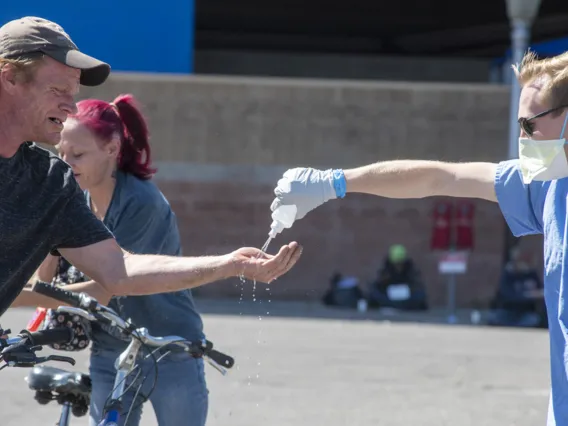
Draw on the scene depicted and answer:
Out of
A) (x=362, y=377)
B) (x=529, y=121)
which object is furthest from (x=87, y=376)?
(x=362, y=377)

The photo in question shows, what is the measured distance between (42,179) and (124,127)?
117 cm

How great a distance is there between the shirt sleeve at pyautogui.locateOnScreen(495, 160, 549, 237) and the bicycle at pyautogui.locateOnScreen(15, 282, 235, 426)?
108cm

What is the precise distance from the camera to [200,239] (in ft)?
70.4

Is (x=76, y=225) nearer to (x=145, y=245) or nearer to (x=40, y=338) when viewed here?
(x=40, y=338)

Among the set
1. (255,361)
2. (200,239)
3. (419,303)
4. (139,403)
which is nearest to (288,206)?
(139,403)

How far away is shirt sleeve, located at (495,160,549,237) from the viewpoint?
3584 mm

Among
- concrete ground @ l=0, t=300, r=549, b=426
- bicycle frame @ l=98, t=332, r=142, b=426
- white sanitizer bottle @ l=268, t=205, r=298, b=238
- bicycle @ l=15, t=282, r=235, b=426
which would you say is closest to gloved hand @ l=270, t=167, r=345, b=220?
white sanitizer bottle @ l=268, t=205, r=298, b=238

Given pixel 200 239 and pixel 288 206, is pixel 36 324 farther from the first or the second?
pixel 200 239

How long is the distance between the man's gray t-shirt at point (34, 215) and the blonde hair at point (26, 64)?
0.73 ft

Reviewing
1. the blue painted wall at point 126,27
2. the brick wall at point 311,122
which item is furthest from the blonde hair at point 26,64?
the brick wall at point 311,122

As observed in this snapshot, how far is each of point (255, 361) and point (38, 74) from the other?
8.33 m

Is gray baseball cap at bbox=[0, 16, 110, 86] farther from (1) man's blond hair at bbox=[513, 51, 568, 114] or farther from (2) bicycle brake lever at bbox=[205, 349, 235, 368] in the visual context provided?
(1) man's blond hair at bbox=[513, 51, 568, 114]

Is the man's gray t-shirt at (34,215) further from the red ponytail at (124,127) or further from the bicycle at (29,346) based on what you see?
the red ponytail at (124,127)

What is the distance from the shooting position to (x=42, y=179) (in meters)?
3.38
